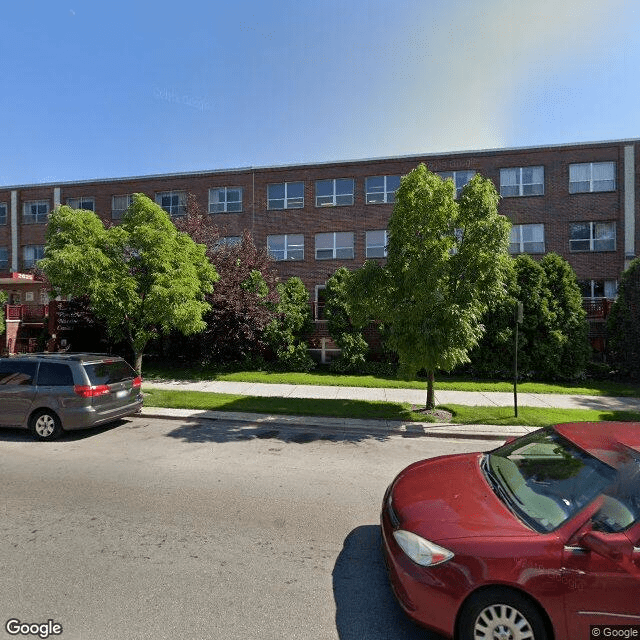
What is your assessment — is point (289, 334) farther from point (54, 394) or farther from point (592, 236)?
point (592, 236)

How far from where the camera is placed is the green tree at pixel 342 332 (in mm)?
15438

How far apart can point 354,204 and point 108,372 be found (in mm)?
18114

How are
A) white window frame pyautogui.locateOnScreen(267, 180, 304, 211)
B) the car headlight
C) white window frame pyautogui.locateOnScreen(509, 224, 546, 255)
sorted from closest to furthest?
the car headlight
white window frame pyautogui.locateOnScreen(509, 224, 546, 255)
white window frame pyautogui.locateOnScreen(267, 180, 304, 211)

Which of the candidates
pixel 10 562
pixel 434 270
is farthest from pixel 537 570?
pixel 434 270

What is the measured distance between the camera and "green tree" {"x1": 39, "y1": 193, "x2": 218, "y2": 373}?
10.2 metres

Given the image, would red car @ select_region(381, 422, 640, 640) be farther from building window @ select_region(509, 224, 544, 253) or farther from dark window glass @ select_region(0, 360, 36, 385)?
building window @ select_region(509, 224, 544, 253)

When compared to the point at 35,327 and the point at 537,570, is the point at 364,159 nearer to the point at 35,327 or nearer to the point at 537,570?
the point at 35,327

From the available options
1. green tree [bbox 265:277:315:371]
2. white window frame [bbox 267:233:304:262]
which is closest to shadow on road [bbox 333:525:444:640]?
green tree [bbox 265:277:315:371]

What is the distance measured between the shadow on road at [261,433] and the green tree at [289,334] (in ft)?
22.4

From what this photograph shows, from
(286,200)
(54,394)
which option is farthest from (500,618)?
(286,200)

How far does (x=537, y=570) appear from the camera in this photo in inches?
92.6

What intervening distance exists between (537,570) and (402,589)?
863mm

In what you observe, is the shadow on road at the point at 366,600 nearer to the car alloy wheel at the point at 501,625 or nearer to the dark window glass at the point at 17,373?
the car alloy wheel at the point at 501,625
